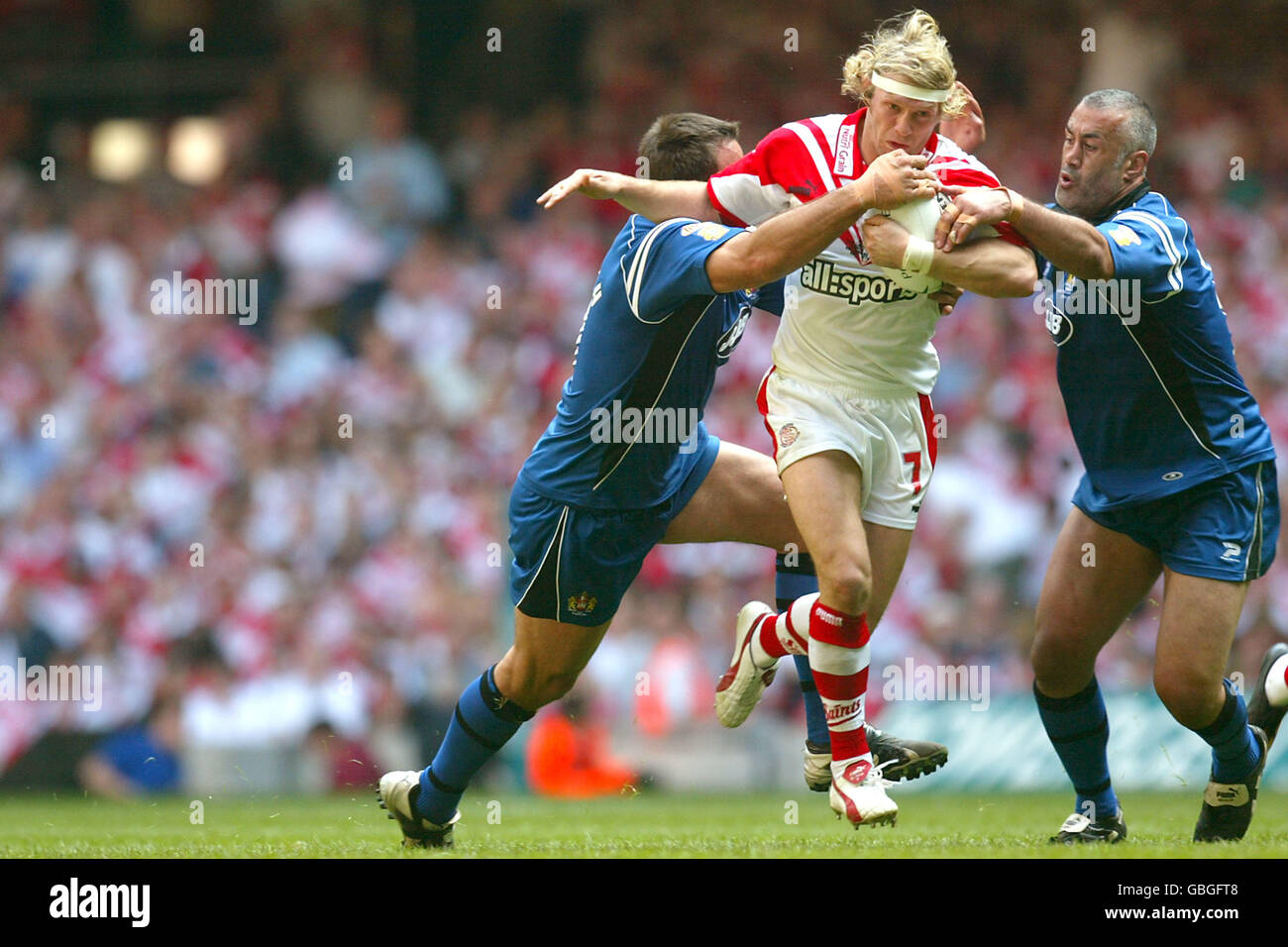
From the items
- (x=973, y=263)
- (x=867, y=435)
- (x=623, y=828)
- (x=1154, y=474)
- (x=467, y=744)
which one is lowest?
(x=623, y=828)

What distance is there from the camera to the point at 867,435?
5898mm

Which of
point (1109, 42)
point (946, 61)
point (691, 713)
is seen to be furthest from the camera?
point (1109, 42)

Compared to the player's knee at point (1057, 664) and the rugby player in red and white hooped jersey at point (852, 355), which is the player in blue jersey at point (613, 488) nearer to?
the rugby player in red and white hooped jersey at point (852, 355)

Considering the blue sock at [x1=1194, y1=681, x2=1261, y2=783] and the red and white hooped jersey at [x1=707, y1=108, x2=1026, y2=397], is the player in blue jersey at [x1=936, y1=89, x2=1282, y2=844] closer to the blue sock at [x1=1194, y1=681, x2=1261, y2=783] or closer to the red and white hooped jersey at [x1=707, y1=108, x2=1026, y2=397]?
the blue sock at [x1=1194, y1=681, x2=1261, y2=783]

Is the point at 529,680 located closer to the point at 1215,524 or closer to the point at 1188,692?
the point at 1188,692

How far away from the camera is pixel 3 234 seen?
1560 centimetres

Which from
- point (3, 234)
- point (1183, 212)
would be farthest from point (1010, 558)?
point (3, 234)

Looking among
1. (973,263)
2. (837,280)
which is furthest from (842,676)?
(973,263)

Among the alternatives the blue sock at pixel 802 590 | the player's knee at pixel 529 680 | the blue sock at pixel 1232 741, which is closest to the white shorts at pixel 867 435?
the blue sock at pixel 802 590

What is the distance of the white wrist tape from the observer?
530cm

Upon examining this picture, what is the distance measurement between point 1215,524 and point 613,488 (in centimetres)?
214

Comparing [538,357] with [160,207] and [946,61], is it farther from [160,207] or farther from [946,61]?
[946,61]

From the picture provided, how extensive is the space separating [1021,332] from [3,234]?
9221mm

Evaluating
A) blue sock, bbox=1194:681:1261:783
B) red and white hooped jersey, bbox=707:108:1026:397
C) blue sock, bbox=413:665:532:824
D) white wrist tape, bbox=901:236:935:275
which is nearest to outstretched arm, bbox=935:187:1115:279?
white wrist tape, bbox=901:236:935:275
